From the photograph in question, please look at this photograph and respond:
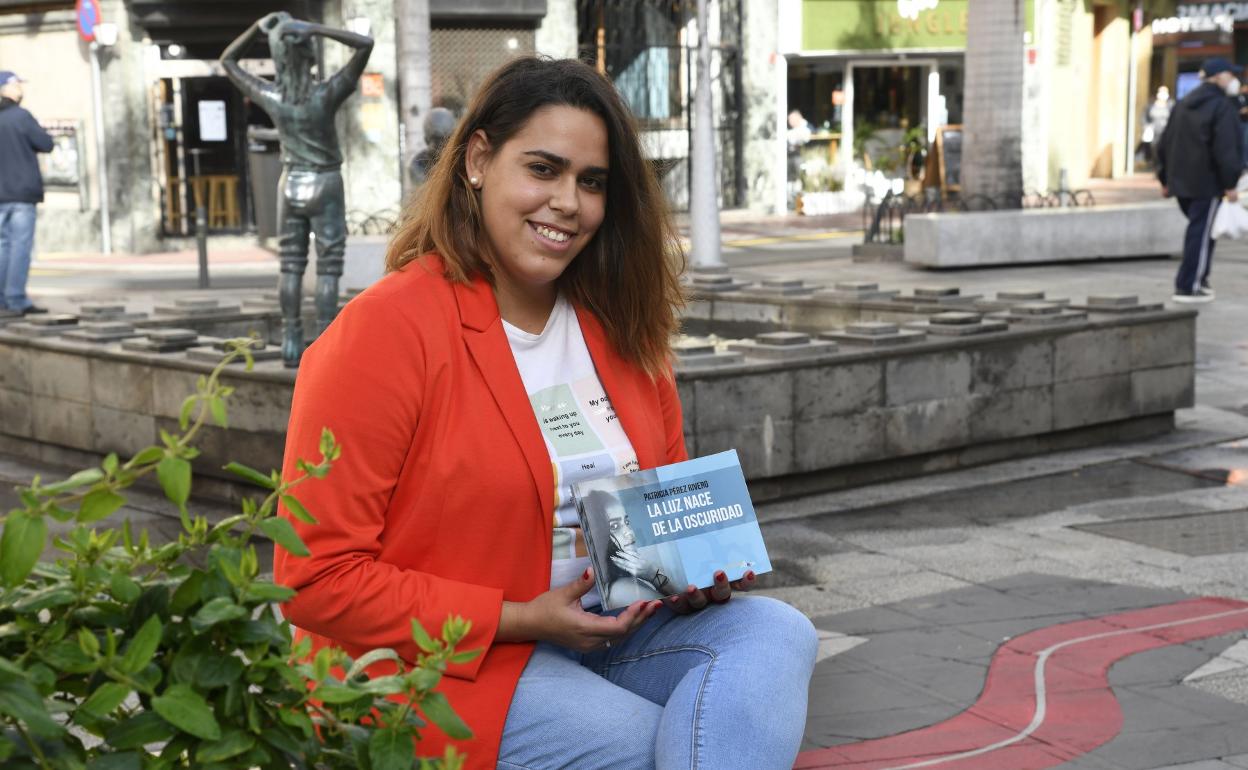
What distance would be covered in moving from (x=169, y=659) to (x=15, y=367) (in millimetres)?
7583

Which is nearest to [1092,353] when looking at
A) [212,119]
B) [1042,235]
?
[1042,235]

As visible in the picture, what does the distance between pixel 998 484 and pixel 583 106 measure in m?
5.38

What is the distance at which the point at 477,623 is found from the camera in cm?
253

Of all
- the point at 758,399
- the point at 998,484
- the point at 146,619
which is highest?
the point at 146,619

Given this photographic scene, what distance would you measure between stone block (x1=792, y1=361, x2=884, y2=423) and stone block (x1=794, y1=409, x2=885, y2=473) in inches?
1.3

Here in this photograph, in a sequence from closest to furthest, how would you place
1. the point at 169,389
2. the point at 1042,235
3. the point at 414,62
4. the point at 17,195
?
the point at 169,389 < the point at 17,195 < the point at 414,62 < the point at 1042,235

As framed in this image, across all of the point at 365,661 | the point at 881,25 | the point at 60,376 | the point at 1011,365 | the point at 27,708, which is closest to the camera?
the point at 27,708

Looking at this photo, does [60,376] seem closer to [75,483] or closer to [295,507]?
[295,507]

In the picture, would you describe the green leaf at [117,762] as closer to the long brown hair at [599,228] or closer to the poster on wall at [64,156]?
the long brown hair at [599,228]

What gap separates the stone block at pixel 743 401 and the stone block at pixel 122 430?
2.57 metres

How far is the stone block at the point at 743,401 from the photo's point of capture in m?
7.12

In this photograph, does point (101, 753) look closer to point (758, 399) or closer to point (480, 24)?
point (758, 399)

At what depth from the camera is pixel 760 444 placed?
7.32m

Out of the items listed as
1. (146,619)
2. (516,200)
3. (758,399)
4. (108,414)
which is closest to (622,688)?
(516,200)
